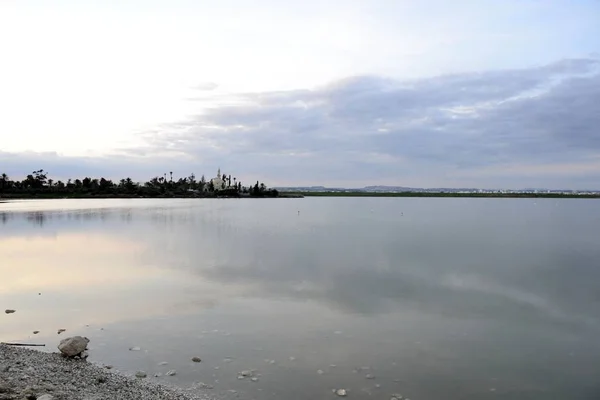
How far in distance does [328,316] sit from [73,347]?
6145 millimetres

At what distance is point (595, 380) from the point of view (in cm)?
823

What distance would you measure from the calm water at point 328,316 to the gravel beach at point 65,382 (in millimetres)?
611

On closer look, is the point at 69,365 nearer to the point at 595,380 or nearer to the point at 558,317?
the point at 595,380

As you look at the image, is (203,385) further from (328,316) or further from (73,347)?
(328,316)

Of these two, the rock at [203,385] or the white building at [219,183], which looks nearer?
the rock at [203,385]

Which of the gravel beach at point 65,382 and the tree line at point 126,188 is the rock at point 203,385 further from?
the tree line at point 126,188

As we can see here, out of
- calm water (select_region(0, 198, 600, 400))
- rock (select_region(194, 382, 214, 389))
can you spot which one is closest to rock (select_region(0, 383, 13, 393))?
calm water (select_region(0, 198, 600, 400))

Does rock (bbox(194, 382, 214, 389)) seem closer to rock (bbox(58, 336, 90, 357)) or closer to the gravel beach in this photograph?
the gravel beach

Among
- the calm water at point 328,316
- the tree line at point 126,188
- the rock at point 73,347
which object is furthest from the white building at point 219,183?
the rock at point 73,347

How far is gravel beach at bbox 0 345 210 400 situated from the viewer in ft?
21.6

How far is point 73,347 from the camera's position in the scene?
862 cm

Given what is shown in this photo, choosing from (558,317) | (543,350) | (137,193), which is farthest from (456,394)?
(137,193)

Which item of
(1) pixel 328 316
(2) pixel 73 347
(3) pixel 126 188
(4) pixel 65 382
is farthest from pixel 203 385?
(3) pixel 126 188

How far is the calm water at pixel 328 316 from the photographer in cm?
822
